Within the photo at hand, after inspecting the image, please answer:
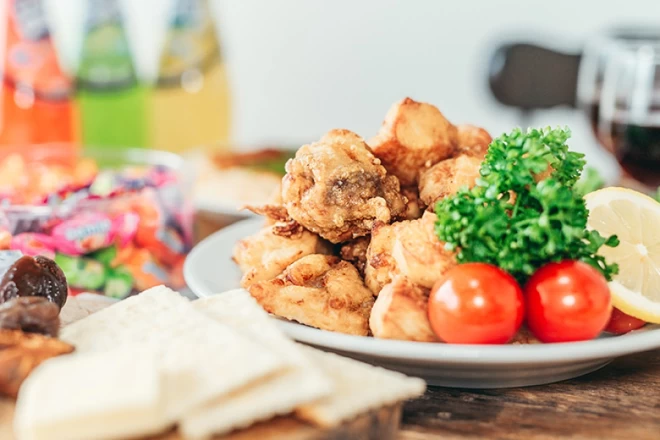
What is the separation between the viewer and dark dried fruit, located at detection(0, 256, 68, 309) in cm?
192

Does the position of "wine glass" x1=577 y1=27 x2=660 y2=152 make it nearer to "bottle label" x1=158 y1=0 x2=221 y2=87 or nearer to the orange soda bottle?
"bottle label" x1=158 y1=0 x2=221 y2=87

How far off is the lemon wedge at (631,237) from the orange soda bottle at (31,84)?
2771mm

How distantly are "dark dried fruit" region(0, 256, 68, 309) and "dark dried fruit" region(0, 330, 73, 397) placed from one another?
22 centimetres

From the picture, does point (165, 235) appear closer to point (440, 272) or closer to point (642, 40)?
point (440, 272)

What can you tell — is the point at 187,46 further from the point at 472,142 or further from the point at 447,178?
the point at 447,178

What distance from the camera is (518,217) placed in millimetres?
1836

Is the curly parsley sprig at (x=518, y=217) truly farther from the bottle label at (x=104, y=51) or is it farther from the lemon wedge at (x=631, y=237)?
the bottle label at (x=104, y=51)

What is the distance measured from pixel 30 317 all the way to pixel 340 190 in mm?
762

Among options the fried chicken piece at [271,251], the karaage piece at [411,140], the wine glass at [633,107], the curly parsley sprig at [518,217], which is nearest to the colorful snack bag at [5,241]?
the fried chicken piece at [271,251]

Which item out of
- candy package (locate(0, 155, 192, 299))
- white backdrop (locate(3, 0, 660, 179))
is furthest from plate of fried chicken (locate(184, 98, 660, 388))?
white backdrop (locate(3, 0, 660, 179))

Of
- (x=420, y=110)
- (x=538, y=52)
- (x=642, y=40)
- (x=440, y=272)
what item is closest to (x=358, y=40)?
(x=538, y=52)

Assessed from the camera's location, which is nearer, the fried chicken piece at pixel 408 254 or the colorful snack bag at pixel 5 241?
the fried chicken piece at pixel 408 254

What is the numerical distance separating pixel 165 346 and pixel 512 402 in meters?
0.74

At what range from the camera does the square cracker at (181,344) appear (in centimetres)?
144
